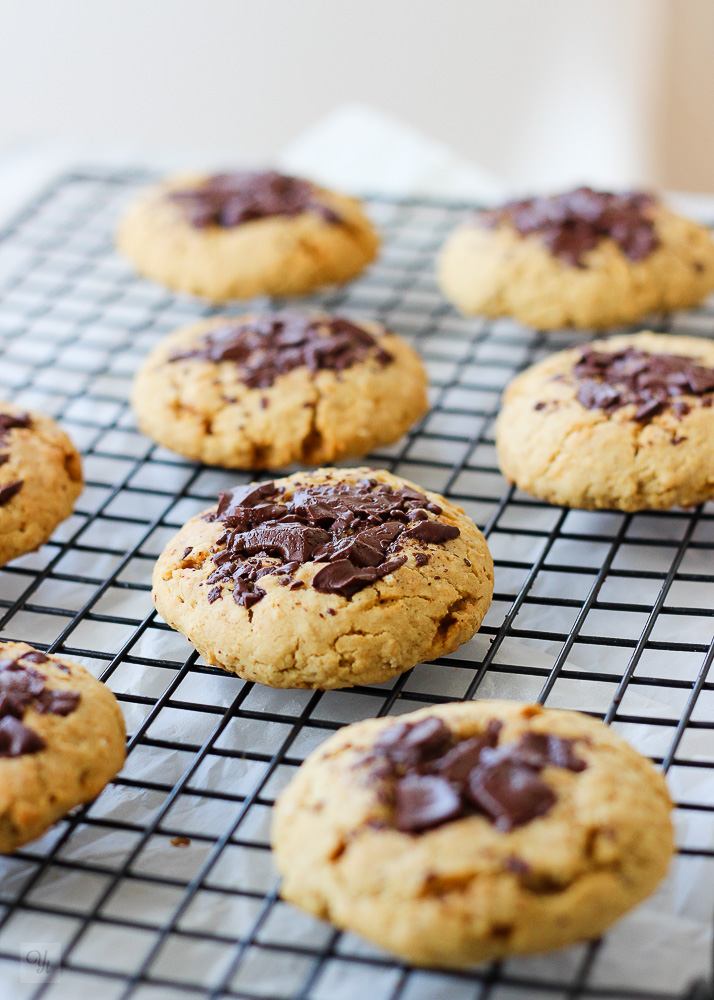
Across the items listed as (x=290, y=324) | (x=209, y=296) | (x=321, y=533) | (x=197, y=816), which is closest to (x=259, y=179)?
(x=209, y=296)

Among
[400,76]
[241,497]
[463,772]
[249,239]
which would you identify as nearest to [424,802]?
[463,772]

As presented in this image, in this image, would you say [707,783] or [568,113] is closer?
[707,783]

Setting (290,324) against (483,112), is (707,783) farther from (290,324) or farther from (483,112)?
(483,112)

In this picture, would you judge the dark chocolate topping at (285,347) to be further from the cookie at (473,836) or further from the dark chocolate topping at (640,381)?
the cookie at (473,836)

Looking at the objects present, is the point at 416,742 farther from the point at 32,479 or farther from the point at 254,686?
the point at 32,479

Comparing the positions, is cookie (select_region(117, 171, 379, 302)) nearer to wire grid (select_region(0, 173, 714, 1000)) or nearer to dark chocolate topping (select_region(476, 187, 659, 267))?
wire grid (select_region(0, 173, 714, 1000))

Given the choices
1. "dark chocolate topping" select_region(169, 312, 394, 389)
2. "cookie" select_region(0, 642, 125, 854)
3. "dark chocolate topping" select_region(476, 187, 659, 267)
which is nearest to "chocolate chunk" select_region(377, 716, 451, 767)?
"cookie" select_region(0, 642, 125, 854)

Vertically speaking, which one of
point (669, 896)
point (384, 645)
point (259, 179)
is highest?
point (259, 179)
